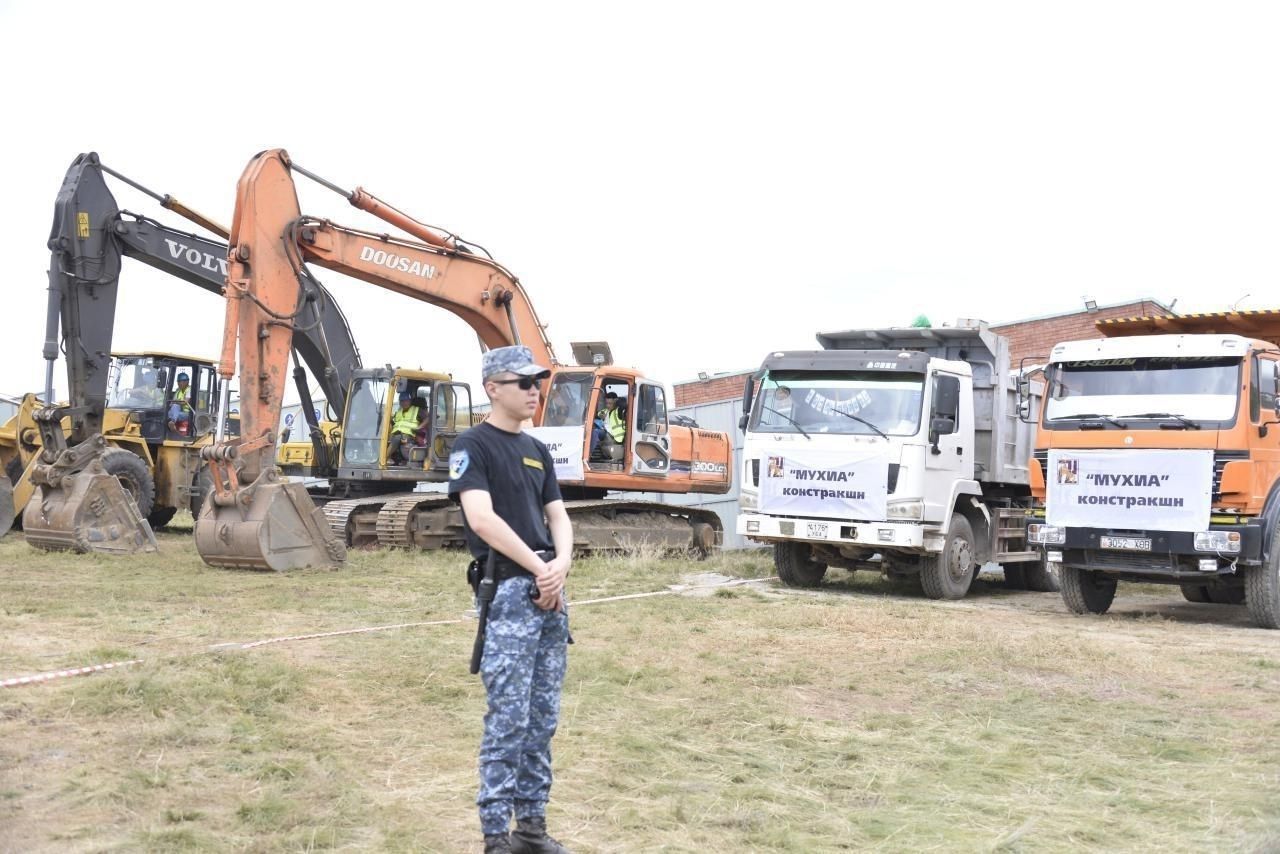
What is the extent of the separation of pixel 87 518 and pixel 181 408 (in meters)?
5.22

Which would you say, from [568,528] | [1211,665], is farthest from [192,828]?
[1211,665]

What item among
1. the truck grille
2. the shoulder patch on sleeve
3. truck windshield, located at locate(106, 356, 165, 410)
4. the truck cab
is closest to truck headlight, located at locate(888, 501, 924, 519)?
the truck cab

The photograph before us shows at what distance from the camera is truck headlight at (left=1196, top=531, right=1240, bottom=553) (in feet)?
38.1

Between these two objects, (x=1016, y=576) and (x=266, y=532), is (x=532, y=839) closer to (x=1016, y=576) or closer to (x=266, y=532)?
(x=266, y=532)

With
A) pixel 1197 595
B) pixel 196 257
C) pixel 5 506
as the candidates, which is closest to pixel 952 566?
pixel 1197 595

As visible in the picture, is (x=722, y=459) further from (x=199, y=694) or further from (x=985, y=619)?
(x=199, y=694)

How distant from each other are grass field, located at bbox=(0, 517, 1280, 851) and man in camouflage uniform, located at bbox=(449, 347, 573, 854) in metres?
0.45

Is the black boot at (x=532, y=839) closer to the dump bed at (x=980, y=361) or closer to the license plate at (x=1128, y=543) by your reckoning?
the license plate at (x=1128, y=543)

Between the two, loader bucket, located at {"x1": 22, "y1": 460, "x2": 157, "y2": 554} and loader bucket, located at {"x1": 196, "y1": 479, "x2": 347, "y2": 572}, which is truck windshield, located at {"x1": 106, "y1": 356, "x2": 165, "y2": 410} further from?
loader bucket, located at {"x1": 196, "y1": 479, "x2": 347, "y2": 572}

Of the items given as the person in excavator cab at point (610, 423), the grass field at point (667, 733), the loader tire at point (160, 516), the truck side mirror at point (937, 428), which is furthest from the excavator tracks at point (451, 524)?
the grass field at point (667, 733)

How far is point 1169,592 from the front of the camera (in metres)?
16.9

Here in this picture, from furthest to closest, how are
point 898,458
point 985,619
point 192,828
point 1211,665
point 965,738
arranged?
point 898,458
point 985,619
point 1211,665
point 965,738
point 192,828

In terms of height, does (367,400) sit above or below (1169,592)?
above

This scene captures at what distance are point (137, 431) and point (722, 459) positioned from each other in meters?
9.19
